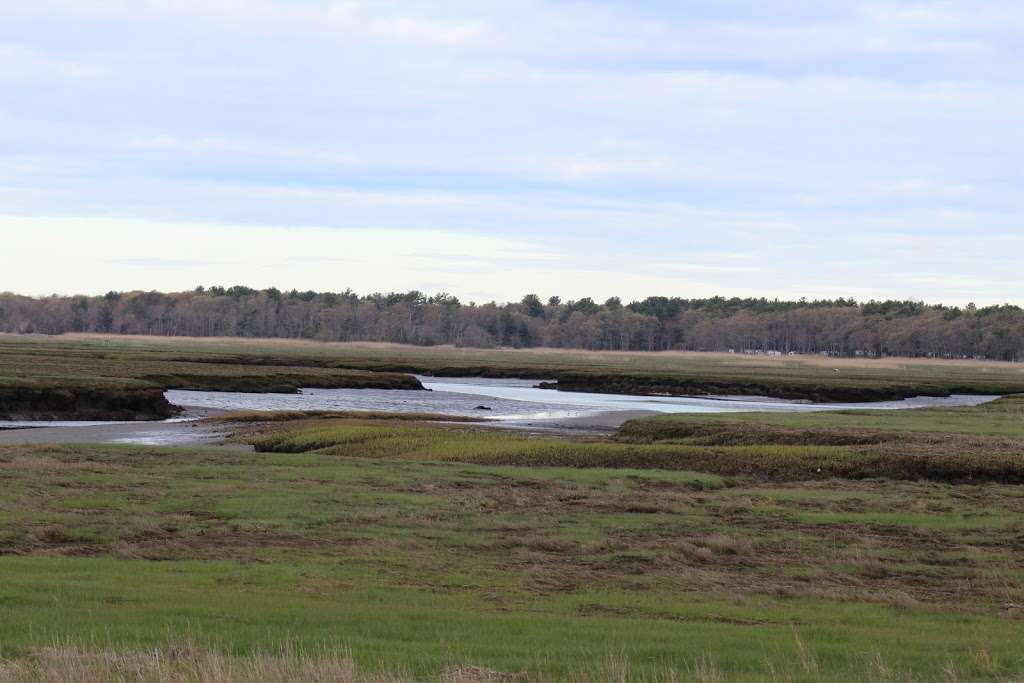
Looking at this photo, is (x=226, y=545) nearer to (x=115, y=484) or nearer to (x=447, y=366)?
(x=115, y=484)

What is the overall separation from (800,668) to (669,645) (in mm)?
1709

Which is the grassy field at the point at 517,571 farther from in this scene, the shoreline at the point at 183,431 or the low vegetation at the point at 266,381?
the low vegetation at the point at 266,381

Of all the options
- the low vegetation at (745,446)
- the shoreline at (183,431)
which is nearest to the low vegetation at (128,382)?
the shoreline at (183,431)

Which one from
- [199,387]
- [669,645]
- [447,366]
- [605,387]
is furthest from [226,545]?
[447,366]

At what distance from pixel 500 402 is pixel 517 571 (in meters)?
67.7

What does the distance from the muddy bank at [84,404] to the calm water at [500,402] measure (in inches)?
270

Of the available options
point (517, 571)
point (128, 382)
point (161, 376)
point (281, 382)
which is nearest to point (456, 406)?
point (128, 382)

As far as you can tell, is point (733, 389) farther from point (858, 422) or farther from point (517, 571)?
point (517, 571)

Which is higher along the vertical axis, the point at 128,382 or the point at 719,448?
the point at 128,382

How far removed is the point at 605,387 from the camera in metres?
116

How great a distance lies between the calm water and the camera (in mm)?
77312

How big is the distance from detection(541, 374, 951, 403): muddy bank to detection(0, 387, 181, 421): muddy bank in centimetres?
Result: 5202

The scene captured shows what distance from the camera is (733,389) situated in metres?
111

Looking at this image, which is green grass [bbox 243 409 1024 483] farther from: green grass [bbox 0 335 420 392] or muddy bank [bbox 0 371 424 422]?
green grass [bbox 0 335 420 392]
